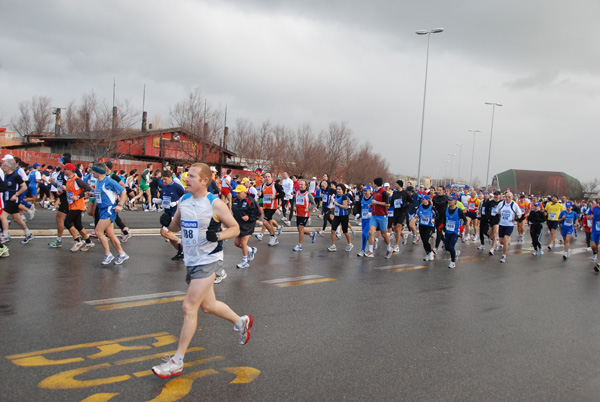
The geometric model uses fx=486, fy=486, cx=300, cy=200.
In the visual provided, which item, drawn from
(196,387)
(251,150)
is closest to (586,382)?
(196,387)

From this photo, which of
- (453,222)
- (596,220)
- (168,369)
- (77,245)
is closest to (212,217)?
(168,369)

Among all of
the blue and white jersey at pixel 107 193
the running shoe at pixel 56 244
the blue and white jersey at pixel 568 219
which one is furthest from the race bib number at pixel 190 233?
the blue and white jersey at pixel 568 219

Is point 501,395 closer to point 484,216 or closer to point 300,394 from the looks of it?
point 300,394

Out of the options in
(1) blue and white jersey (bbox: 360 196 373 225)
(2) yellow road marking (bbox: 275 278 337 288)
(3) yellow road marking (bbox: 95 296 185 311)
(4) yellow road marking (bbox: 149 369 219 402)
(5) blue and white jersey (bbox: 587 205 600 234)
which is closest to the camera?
(4) yellow road marking (bbox: 149 369 219 402)

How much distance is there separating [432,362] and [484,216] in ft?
38.3

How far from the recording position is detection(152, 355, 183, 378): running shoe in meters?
4.16

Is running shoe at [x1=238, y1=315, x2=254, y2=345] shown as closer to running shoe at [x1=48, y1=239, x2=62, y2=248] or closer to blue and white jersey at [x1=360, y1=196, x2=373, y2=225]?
running shoe at [x1=48, y1=239, x2=62, y2=248]

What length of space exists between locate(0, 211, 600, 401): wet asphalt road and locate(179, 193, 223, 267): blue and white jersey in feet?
3.28

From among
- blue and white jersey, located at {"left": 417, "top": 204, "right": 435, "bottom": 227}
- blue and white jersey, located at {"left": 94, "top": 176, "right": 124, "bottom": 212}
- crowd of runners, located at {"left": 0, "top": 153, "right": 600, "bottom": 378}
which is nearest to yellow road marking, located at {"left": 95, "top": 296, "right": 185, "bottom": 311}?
crowd of runners, located at {"left": 0, "top": 153, "right": 600, "bottom": 378}

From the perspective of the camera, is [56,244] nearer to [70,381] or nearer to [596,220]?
[70,381]

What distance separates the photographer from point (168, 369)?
4191mm

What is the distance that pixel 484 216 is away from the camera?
51.4 ft

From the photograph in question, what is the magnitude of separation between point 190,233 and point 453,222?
871 centimetres

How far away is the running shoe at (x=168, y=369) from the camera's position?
4156mm
